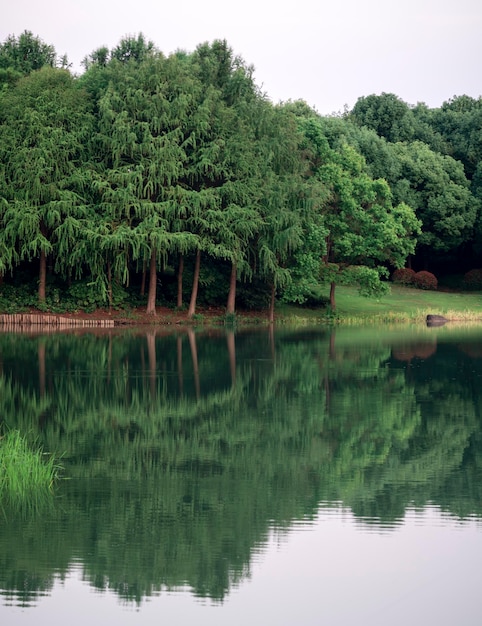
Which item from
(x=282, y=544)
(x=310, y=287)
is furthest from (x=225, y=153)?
(x=282, y=544)

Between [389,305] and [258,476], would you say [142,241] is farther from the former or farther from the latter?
[258,476]

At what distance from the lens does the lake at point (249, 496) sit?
11.0m

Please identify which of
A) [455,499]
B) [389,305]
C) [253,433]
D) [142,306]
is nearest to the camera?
[455,499]

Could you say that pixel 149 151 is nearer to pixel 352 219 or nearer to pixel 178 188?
pixel 178 188

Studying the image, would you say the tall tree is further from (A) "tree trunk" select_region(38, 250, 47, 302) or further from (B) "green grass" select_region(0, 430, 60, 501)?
(B) "green grass" select_region(0, 430, 60, 501)

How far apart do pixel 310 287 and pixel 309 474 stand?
42327mm

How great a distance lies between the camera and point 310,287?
193 ft

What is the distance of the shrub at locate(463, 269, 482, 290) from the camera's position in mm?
71750

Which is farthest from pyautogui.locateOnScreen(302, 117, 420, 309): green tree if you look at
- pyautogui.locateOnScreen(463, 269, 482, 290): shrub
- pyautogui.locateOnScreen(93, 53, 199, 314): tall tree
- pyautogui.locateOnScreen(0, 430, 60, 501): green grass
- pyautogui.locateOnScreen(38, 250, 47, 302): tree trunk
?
pyautogui.locateOnScreen(0, 430, 60, 501): green grass

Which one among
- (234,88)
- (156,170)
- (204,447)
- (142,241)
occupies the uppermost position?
(234,88)

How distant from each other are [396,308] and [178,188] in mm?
15992

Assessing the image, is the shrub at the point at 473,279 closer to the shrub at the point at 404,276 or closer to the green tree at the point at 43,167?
the shrub at the point at 404,276

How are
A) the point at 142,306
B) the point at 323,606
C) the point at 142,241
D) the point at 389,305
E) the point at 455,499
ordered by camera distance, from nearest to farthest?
the point at 323,606, the point at 455,499, the point at 142,241, the point at 142,306, the point at 389,305

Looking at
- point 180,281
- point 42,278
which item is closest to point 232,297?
point 180,281
